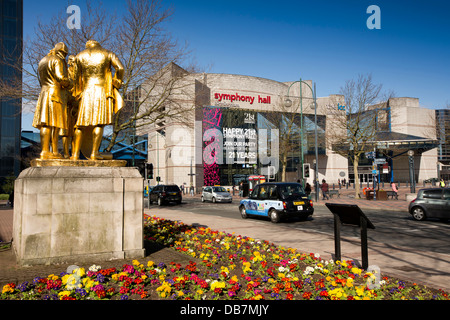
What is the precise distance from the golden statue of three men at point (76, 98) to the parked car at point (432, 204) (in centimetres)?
1297

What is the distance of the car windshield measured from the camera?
14555 mm

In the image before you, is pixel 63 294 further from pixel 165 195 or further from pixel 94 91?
pixel 165 195

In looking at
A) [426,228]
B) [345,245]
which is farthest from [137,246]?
[426,228]

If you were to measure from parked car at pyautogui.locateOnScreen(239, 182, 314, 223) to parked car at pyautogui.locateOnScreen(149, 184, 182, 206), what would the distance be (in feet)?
A: 44.1

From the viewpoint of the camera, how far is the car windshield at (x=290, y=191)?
14555 mm

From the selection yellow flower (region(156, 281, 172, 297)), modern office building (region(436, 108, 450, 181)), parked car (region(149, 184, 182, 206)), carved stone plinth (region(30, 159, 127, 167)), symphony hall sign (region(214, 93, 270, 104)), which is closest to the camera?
Answer: yellow flower (region(156, 281, 172, 297))

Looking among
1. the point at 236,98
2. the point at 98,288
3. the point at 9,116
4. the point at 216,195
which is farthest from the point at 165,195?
the point at 236,98

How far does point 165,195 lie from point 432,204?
1929 cm

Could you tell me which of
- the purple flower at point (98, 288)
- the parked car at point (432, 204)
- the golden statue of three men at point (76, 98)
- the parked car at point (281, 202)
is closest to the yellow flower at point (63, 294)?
the purple flower at point (98, 288)

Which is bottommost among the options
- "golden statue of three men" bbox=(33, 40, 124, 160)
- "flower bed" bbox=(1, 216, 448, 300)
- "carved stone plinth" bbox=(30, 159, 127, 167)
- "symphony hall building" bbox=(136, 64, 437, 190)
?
"flower bed" bbox=(1, 216, 448, 300)

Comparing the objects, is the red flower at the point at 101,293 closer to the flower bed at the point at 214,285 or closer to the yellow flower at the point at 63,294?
the flower bed at the point at 214,285

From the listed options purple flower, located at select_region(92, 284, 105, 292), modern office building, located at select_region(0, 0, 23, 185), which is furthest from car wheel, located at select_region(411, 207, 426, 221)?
modern office building, located at select_region(0, 0, 23, 185)

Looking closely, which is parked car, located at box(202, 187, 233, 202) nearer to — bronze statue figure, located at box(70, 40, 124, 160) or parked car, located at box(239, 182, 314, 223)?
parked car, located at box(239, 182, 314, 223)

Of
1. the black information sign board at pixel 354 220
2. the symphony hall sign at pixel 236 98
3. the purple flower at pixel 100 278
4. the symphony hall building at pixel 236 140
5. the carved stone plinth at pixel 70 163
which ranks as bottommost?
the purple flower at pixel 100 278
